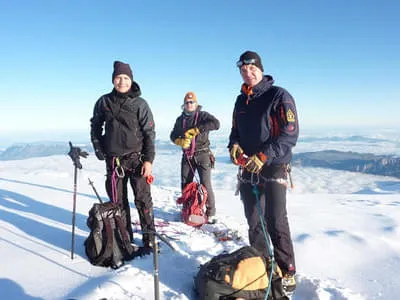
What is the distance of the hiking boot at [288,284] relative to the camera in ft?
10.1

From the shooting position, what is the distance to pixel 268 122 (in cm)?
317

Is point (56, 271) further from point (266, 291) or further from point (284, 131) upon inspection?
point (284, 131)

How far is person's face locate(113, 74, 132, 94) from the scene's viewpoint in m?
3.90

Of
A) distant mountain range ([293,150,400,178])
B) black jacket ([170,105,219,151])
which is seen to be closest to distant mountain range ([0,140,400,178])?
distant mountain range ([293,150,400,178])

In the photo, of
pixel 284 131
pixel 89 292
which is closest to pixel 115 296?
pixel 89 292

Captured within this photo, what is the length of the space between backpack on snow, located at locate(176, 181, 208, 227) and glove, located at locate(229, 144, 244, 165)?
2.53 metres

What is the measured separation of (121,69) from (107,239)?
239cm

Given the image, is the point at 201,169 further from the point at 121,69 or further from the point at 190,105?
the point at 121,69

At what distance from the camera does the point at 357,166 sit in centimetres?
12525

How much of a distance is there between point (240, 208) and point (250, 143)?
492cm

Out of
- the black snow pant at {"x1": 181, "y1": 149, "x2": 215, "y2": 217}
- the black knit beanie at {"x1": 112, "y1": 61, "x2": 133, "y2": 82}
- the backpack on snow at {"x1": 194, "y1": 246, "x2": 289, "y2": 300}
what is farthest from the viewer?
the black snow pant at {"x1": 181, "y1": 149, "x2": 215, "y2": 217}

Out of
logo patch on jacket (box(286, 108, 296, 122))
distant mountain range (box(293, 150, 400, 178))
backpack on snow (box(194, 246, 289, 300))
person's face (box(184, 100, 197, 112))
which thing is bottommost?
distant mountain range (box(293, 150, 400, 178))

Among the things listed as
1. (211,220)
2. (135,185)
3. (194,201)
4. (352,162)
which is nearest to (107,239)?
(135,185)

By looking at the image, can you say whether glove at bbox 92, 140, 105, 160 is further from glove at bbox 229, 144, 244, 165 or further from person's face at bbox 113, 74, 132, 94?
glove at bbox 229, 144, 244, 165
